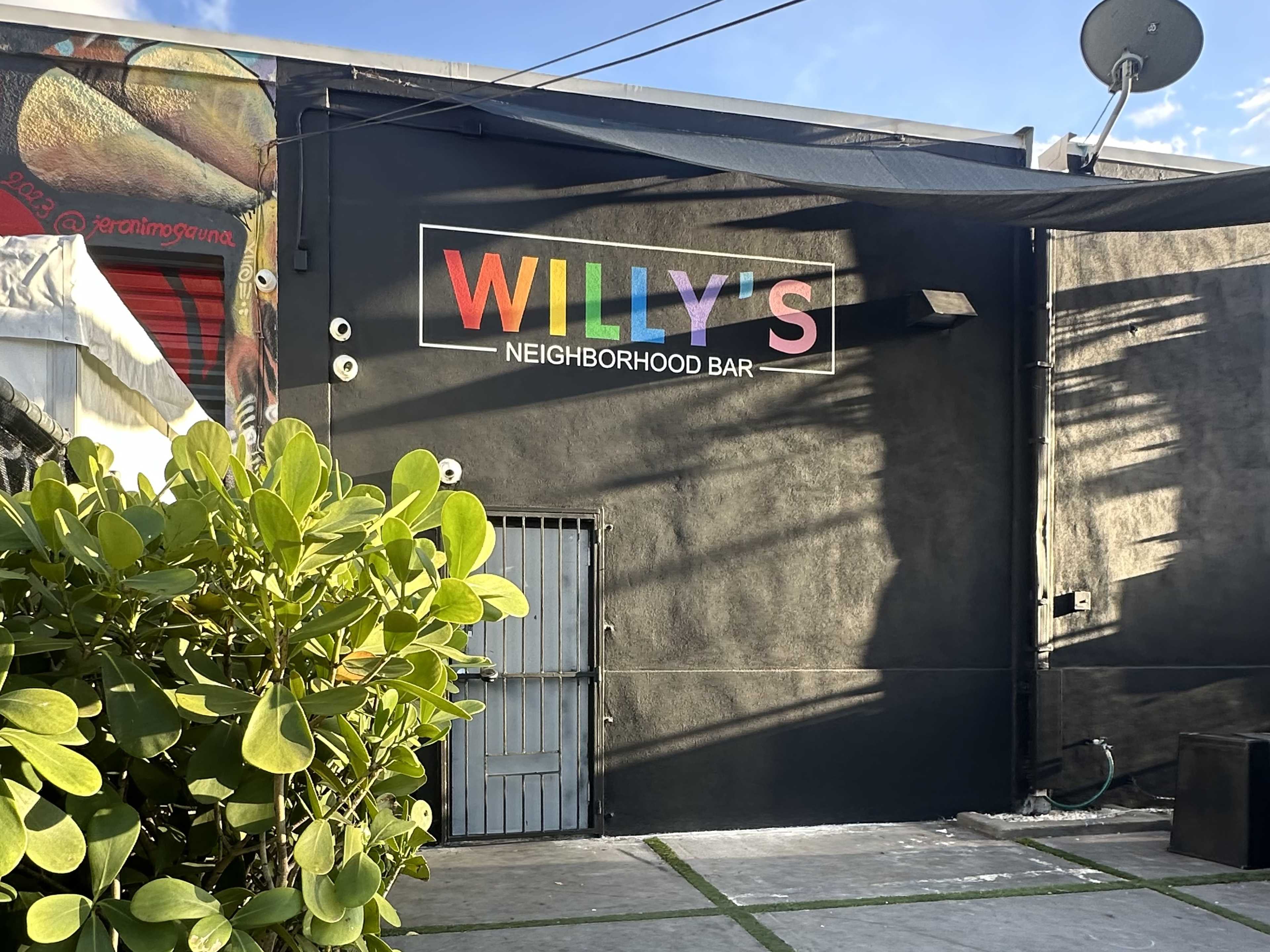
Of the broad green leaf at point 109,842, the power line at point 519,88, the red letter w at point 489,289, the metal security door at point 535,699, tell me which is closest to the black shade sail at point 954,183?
the power line at point 519,88

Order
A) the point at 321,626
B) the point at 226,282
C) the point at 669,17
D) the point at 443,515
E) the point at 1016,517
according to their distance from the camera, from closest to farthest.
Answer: the point at 321,626 → the point at 443,515 → the point at 669,17 → the point at 226,282 → the point at 1016,517

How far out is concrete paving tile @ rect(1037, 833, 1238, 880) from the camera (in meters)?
5.40

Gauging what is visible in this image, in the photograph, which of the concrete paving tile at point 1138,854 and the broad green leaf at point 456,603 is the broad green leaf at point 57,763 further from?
the concrete paving tile at point 1138,854

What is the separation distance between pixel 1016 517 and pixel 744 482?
71.6 inches

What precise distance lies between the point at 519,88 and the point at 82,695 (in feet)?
16.8

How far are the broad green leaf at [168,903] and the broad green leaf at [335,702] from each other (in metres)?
0.24

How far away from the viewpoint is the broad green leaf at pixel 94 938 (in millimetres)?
1218

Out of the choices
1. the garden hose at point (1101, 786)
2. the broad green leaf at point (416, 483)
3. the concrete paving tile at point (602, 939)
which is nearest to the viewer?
the broad green leaf at point (416, 483)

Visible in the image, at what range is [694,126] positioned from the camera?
630cm

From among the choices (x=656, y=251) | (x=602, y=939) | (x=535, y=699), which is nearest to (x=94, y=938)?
(x=602, y=939)

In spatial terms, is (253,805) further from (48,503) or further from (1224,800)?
(1224,800)

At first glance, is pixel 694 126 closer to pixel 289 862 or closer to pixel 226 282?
pixel 226 282

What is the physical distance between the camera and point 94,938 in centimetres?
123

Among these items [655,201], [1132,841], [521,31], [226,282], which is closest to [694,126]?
[655,201]
